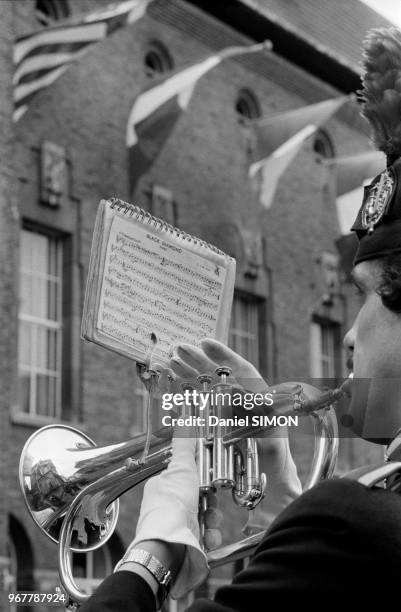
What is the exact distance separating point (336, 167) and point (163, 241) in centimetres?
1679

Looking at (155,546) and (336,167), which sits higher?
(336,167)

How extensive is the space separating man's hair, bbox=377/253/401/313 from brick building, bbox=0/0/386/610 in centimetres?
1207

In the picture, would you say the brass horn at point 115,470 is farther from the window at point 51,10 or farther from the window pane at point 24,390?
the window at point 51,10

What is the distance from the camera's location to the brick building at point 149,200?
14.9m

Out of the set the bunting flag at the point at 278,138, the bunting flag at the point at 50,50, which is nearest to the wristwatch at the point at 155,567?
the bunting flag at the point at 50,50

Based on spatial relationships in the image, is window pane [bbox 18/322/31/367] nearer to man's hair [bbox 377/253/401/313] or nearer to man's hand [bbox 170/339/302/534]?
man's hand [bbox 170/339/302/534]

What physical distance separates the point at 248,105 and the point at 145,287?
17018 mm

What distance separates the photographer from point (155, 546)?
2.25 metres

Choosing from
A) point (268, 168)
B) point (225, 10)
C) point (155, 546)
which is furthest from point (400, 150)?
point (225, 10)

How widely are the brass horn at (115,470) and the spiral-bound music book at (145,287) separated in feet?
0.69

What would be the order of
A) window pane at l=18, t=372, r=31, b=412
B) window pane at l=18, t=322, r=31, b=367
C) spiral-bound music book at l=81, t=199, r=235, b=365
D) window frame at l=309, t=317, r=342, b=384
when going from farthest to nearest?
window frame at l=309, t=317, r=342, b=384 → window pane at l=18, t=322, r=31, b=367 → window pane at l=18, t=372, r=31, b=412 → spiral-bound music book at l=81, t=199, r=235, b=365

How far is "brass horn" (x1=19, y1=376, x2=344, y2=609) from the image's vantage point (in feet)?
8.57

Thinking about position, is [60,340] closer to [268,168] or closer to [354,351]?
[268,168]

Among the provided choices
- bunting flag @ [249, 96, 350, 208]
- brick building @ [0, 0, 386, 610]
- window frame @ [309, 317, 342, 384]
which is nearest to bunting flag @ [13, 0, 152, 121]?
brick building @ [0, 0, 386, 610]
